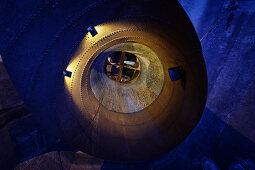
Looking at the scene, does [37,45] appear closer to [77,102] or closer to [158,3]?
[77,102]

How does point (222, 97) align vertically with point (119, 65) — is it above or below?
below

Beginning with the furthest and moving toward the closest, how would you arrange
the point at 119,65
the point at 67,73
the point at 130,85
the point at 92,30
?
the point at 119,65 → the point at 130,85 → the point at 67,73 → the point at 92,30

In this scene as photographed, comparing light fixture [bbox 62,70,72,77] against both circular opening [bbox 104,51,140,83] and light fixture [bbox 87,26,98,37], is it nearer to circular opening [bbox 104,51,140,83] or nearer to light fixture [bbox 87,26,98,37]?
light fixture [bbox 87,26,98,37]

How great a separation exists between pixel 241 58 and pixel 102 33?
2406 millimetres

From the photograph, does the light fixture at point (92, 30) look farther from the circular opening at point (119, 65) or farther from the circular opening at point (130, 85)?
the circular opening at point (119, 65)

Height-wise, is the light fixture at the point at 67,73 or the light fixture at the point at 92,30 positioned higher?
the light fixture at the point at 92,30

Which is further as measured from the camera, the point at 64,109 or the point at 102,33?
the point at 64,109

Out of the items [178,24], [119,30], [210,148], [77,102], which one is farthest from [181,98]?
[77,102]

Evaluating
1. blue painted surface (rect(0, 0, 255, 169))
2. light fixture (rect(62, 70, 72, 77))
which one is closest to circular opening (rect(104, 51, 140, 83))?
light fixture (rect(62, 70, 72, 77))

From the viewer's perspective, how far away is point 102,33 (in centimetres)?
235

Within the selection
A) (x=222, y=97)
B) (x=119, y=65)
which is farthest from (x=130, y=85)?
(x=222, y=97)

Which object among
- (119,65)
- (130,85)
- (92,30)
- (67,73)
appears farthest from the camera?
(119,65)

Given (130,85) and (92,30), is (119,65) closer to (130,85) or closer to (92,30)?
(130,85)

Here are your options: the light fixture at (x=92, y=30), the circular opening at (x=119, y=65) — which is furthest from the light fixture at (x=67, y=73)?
the circular opening at (x=119, y=65)
